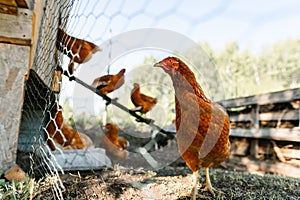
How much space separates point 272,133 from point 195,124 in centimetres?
199

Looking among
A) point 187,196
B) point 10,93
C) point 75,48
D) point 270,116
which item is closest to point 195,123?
point 187,196

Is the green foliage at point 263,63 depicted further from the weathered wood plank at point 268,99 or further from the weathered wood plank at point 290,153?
the weathered wood plank at point 290,153

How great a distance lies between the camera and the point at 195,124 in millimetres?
997

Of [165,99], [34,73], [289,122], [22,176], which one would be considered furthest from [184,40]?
[165,99]

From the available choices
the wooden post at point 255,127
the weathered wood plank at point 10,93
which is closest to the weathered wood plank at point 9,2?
the weathered wood plank at point 10,93

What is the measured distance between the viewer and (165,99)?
3.88m

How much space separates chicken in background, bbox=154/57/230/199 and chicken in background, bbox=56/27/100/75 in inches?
26.8

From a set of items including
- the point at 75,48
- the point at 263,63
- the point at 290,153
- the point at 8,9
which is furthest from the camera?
the point at 263,63

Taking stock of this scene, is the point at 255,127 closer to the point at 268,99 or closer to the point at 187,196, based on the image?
the point at 268,99

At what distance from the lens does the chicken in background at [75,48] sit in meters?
1.47

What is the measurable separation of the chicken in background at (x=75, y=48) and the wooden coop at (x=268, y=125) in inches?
78.7

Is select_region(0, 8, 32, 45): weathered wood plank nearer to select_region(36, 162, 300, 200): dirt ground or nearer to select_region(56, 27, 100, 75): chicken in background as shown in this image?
select_region(56, 27, 100, 75): chicken in background

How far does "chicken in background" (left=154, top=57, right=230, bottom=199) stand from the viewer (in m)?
1.01

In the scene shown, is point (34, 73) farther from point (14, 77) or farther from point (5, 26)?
point (5, 26)
